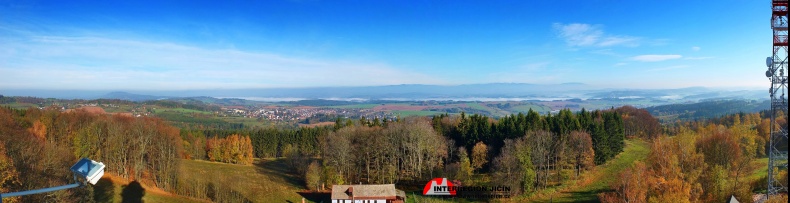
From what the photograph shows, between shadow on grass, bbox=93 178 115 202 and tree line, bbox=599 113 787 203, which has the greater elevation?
tree line, bbox=599 113 787 203

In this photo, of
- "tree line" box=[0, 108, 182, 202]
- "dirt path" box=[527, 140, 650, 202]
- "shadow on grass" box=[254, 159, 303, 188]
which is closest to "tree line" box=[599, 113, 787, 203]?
"dirt path" box=[527, 140, 650, 202]

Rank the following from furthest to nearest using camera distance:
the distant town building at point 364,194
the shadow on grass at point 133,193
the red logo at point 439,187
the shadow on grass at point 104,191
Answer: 1. the red logo at point 439,187
2. the distant town building at point 364,194
3. the shadow on grass at point 133,193
4. the shadow on grass at point 104,191

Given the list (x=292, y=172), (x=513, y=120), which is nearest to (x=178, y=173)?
(x=292, y=172)

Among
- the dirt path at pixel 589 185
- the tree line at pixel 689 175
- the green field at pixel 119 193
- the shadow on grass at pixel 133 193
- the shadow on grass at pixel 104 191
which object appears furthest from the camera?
the dirt path at pixel 589 185

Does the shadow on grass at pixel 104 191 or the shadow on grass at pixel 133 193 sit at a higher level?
the shadow on grass at pixel 104 191

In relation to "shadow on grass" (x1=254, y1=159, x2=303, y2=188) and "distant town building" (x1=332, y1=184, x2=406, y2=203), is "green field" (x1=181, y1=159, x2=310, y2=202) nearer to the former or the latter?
"shadow on grass" (x1=254, y1=159, x2=303, y2=188)

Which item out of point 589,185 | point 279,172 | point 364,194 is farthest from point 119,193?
point 589,185

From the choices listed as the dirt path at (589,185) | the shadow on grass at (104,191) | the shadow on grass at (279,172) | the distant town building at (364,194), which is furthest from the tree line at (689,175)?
the shadow on grass at (104,191)

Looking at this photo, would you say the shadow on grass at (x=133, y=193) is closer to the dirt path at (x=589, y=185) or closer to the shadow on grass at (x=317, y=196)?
the shadow on grass at (x=317, y=196)
